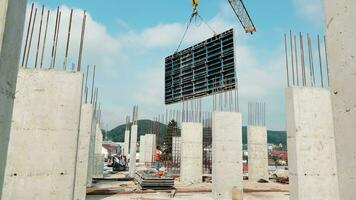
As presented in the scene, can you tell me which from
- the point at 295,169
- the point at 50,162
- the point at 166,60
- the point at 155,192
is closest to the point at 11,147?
the point at 50,162

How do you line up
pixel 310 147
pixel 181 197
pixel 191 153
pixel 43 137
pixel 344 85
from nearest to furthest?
pixel 344 85 → pixel 43 137 → pixel 310 147 → pixel 181 197 → pixel 191 153

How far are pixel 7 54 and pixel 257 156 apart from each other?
68.5ft

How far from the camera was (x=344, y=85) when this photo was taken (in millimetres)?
2453

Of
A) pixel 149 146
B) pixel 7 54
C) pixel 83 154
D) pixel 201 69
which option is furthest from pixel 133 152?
pixel 7 54

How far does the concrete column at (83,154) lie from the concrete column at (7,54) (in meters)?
8.55

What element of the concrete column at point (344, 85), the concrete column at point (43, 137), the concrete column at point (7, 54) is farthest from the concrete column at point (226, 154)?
the concrete column at point (7, 54)

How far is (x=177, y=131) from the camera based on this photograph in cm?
3438

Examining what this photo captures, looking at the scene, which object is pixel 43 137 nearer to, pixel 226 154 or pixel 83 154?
pixel 83 154

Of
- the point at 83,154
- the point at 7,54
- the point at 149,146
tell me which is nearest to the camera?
the point at 7,54

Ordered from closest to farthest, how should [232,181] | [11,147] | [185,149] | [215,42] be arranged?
[11,147], [232,181], [185,149], [215,42]

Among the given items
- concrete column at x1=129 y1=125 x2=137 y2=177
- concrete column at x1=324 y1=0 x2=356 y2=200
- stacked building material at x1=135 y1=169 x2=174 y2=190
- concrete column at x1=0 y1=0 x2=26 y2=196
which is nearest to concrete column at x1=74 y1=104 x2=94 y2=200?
stacked building material at x1=135 y1=169 x2=174 y2=190

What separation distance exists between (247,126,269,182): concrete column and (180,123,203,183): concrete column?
166 inches

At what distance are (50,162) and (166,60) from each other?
1480 inches

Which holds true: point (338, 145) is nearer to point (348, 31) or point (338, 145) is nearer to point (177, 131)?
point (348, 31)
